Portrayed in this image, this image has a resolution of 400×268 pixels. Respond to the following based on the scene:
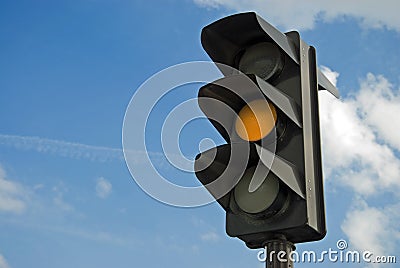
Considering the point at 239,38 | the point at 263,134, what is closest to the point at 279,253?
the point at 263,134

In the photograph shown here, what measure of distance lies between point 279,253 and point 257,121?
0.61 m

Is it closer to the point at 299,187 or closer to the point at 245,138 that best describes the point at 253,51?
the point at 245,138

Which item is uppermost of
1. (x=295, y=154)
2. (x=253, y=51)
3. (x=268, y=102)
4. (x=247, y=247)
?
(x=253, y=51)

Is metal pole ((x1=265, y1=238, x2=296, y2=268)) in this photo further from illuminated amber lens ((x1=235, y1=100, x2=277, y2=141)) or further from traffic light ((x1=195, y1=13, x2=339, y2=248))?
illuminated amber lens ((x1=235, y1=100, x2=277, y2=141))

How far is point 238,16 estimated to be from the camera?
3.11 meters

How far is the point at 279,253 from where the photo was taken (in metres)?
2.72

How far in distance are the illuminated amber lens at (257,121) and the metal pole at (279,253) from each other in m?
0.47

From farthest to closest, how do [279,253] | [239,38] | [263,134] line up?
[239,38]
[263,134]
[279,253]

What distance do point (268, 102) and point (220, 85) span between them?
229 mm

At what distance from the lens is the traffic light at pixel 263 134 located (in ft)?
8.88

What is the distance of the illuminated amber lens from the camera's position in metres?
2.88

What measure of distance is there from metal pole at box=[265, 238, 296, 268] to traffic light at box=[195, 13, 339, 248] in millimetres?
30

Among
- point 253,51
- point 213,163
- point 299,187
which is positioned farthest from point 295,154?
point 253,51

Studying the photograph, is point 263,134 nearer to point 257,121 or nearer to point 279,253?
point 257,121
